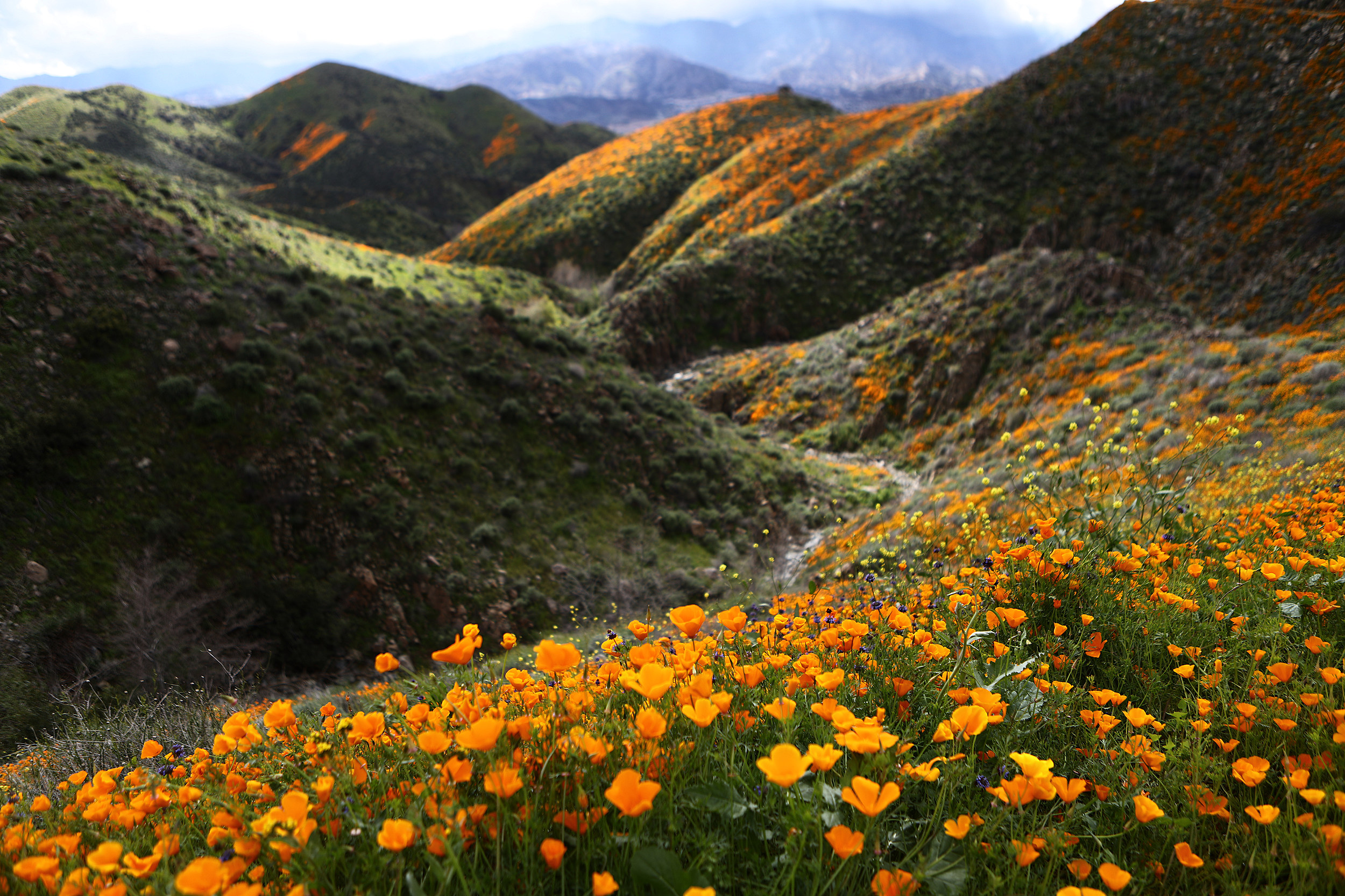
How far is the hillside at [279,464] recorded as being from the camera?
8555 mm

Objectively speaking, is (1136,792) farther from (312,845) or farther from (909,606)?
(312,845)

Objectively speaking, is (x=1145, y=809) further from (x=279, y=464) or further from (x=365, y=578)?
(x=279, y=464)

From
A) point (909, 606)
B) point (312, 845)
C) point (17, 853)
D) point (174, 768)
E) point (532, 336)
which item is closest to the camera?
point (312, 845)

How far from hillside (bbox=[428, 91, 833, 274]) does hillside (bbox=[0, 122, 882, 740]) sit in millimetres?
29596

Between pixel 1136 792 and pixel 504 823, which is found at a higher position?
pixel 504 823

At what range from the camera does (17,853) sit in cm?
152

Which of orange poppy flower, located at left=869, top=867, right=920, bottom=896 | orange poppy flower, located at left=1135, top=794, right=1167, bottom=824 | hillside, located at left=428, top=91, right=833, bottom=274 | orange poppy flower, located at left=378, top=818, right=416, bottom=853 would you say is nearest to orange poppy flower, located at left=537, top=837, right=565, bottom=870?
orange poppy flower, located at left=378, top=818, right=416, bottom=853

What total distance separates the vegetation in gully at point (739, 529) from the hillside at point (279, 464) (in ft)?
0.27

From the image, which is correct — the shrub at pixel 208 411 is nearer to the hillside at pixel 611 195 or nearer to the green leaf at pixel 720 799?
the green leaf at pixel 720 799

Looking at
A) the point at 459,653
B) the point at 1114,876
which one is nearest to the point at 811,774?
the point at 1114,876

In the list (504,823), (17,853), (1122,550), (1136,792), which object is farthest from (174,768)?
(1122,550)

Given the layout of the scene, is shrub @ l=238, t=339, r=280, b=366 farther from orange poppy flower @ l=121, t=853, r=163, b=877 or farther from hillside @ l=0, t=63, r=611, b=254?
hillside @ l=0, t=63, r=611, b=254

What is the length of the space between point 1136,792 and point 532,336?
58.2 ft

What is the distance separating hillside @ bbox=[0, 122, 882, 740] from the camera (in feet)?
28.1
